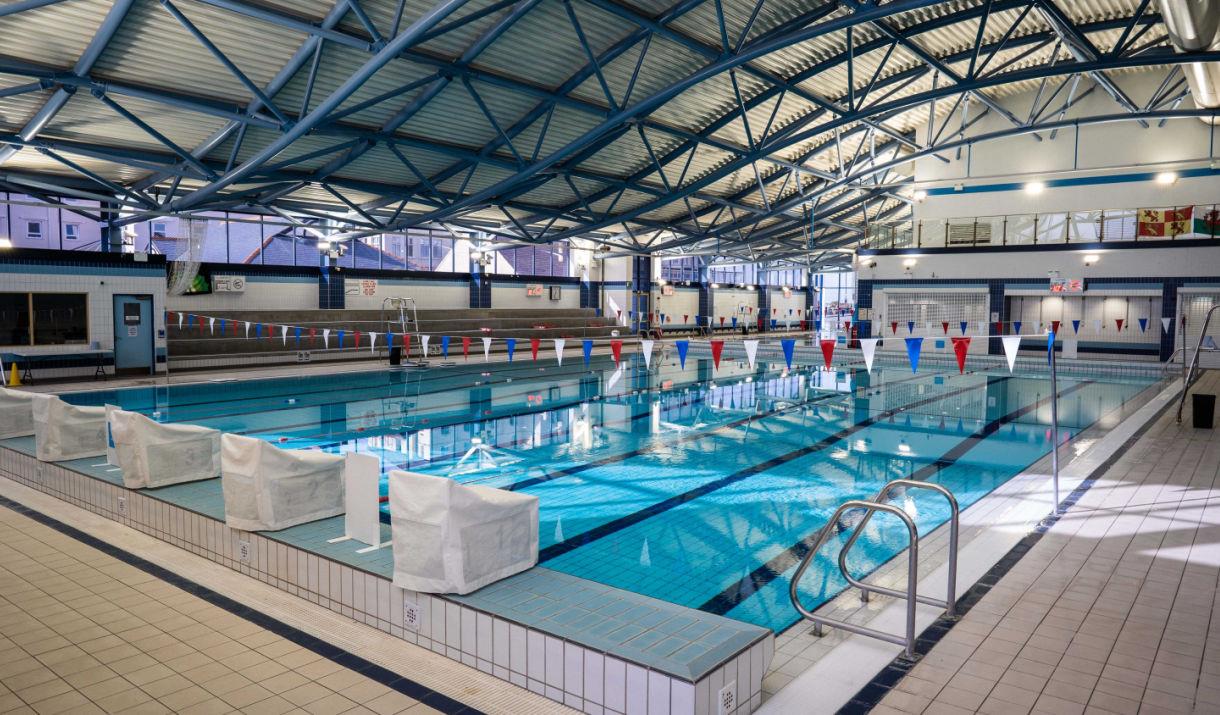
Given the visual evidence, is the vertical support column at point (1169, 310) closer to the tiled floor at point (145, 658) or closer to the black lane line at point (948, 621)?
the black lane line at point (948, 621)

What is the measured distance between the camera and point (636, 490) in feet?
23.4

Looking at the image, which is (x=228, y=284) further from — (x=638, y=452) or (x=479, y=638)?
(x=479, y=638)

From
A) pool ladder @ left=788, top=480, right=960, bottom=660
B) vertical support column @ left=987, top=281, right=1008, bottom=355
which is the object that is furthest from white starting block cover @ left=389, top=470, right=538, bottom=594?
vertical support column @ left=987, top=281, right=1008, bottom=355

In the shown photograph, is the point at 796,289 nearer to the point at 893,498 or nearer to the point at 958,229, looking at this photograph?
the point at 958,229

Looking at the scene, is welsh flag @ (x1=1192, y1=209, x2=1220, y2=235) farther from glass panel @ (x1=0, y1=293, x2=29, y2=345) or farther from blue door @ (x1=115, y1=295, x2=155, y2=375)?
glass panel @ (x1=0, y1=293, x2=29, y2=345)

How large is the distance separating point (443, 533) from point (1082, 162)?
22.7 m

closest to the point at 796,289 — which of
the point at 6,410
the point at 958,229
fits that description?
the point at 958,229

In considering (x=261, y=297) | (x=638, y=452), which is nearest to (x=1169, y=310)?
(x=638, y=452)

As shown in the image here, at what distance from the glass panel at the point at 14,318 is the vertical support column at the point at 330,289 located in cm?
814

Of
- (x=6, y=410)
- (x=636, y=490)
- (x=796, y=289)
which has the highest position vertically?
(x=796, y=289)

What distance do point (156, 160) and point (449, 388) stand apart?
692 centimetres

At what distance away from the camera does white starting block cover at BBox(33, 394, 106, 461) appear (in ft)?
19.1

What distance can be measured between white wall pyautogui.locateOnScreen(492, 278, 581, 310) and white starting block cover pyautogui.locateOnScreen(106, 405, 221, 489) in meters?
20.9

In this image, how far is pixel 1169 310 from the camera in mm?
18578
